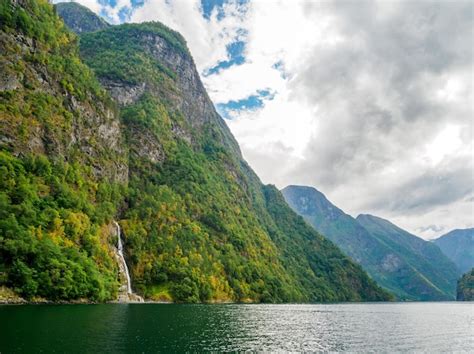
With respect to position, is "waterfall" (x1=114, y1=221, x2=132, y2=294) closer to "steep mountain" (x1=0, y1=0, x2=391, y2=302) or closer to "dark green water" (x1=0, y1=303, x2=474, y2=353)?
"steep mountain" (x1=0, y1=0, x2=391, y2=302)

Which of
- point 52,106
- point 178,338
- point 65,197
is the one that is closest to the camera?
point 178,338

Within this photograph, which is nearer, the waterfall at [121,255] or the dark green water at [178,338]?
the dark green water at [178,338]

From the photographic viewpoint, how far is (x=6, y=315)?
61.0 metres

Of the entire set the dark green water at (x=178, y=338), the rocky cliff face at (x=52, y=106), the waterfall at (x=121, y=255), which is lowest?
the dark green water at (x=178, y=338)

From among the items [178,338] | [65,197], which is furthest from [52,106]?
[178,338]

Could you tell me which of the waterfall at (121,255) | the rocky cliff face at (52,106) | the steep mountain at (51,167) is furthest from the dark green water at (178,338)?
the rocky cliff face at (52,106)

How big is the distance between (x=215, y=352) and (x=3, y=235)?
241 ft

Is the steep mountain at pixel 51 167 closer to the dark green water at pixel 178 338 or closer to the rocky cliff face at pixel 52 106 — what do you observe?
the rocky cliff face at pixel 52 106

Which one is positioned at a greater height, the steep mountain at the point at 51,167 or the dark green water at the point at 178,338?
the steep mountain at the point at 51,167

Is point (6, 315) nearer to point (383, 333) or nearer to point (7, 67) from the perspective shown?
point (383, 333)

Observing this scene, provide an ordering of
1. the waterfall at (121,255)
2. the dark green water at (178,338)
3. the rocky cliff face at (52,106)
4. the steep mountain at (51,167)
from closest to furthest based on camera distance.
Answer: the dark green water at (178,338)
the steep mountain at (51,167)
the rocky cliff face at (52,106)
the waterfall at (121,255)

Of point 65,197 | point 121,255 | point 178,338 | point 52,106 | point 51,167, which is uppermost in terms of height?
point 52,106

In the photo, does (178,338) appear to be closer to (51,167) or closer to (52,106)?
(51,167)

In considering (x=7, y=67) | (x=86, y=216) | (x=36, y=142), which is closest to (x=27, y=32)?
(x=7, y=67)
